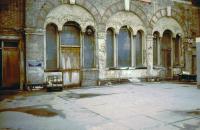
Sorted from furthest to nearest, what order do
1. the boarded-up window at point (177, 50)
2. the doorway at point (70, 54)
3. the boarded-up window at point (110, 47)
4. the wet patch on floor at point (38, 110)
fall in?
the boarded-up window at point (177, 50) → the boarded-up window at point (110, 47) → the doorway at point (70, 54) → the wet patch on floor at point (38, 110)

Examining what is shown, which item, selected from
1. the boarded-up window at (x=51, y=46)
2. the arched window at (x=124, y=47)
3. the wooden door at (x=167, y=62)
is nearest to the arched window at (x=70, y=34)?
the boarded-up window at (x=51, y=46)

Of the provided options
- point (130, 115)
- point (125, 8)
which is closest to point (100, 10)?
point (125, 8)

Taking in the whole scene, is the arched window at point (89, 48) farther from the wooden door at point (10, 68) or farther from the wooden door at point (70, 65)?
the wooden door at point (10, 68)

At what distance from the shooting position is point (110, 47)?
14.9 meters

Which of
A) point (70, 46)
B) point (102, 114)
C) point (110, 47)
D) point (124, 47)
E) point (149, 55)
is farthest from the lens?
point (149, 55)

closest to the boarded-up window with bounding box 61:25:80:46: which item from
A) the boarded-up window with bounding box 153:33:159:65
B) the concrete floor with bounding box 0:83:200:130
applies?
the concrete floor with bounding box 0:83:200:130

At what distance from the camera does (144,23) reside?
15.9 metres

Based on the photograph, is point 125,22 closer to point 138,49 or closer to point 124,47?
point 124,47

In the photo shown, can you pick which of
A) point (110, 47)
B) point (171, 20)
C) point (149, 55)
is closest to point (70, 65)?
point (110, 47)

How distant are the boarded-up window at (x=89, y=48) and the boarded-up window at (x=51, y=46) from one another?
6.13ft

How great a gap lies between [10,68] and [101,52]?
5282mm

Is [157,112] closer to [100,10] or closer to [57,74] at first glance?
[57,74]

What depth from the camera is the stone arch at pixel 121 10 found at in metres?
14.4

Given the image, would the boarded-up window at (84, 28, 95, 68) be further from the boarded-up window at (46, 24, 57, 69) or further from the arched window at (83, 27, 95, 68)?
the boarded-up window at (46, 24, 57, 69)
